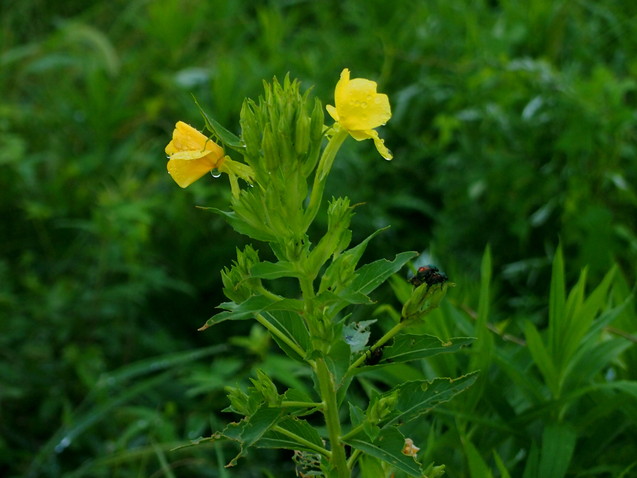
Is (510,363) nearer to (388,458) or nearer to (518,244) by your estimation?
(388,458)

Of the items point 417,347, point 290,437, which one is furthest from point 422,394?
point 290,437

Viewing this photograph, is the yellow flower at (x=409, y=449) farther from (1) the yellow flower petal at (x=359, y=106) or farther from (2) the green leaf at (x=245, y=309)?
(1) the yellow flower petal at (x=359, y=106)

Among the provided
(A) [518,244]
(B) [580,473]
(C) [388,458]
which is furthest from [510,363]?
(A) [518,244]

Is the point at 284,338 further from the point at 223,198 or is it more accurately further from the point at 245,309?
the point at 223,198

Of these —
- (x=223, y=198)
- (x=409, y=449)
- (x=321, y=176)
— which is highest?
(x=321, y=176)

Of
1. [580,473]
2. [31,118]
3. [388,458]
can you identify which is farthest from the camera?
[31,118]

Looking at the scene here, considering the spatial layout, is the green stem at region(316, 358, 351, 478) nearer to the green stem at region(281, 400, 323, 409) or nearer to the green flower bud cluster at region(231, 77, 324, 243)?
→ the green stem at region(281, 400, 323, 409)
